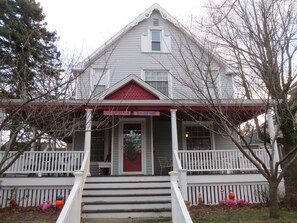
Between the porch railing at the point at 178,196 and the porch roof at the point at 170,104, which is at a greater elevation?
the porch roof at the point at 170,104

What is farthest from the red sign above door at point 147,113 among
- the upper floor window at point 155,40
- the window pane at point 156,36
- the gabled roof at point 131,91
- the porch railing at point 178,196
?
the window pane at point 156,36

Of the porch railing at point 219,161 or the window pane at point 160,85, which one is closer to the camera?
the porch railing at point 219,161

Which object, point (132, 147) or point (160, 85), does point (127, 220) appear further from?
point (160, 85)

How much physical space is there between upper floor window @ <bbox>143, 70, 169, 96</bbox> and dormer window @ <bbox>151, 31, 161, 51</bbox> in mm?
1342

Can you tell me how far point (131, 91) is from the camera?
1175 cm

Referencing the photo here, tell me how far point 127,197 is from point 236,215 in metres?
3.15

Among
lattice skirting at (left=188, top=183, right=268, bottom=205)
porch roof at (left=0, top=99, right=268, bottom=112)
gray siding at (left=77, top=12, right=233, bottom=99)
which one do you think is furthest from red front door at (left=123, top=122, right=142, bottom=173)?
lattice skirting at (left=188, top=183, right=268, bottom=205)

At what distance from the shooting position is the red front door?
12.1 meters

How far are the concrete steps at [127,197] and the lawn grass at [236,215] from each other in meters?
0.98

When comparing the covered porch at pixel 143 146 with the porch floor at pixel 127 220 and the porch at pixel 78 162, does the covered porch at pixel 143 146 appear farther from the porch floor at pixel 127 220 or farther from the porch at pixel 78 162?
the porch floor at pixel 127 220

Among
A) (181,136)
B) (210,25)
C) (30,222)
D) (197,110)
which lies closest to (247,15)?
(210,25)

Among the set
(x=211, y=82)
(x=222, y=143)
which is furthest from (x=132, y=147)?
(x=211, y=82)

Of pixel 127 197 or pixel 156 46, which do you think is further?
pixel 156 46

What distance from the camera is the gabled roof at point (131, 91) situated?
11453mm
